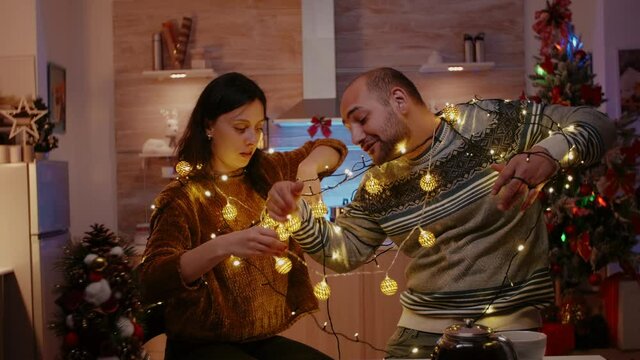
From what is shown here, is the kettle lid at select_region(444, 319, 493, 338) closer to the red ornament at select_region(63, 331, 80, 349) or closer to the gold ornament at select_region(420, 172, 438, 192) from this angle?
the gold ornament at select_region(420, 172, 438, 192)

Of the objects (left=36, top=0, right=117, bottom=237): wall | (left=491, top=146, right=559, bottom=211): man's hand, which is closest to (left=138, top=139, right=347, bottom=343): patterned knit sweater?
(left=491, top=146, right=559, bottom=211): man's hand

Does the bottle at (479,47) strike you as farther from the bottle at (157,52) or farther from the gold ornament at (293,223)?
the gold ornament at (293,223)

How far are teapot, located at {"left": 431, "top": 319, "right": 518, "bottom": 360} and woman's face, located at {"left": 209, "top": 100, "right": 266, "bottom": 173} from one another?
3.14 ft

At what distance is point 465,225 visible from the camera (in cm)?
194

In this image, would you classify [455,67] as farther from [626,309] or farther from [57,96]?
[57,96]

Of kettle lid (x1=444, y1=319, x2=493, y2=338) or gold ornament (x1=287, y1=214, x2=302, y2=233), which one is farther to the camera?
gold ornament (x1=287, y1=214, x2=302, y2=233)

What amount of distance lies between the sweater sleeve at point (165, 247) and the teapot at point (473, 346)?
2.66 feet

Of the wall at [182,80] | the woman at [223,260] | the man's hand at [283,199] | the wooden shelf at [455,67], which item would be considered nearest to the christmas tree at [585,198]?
the wooden shelf at [455,67]

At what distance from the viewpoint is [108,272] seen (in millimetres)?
1909

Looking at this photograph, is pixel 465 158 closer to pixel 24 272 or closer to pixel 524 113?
pixel 524 113

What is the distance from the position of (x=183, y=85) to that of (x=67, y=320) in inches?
156

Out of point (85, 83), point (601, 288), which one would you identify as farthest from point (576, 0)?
point (85, 83)

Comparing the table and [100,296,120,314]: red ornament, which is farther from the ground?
[100,296,120,314]: red ornament

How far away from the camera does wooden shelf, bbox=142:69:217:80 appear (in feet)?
17.7
